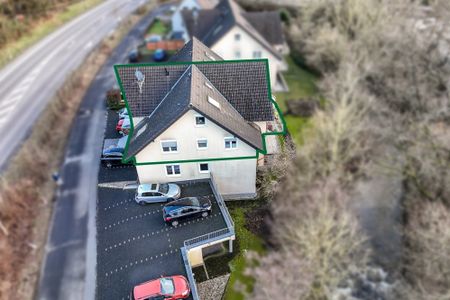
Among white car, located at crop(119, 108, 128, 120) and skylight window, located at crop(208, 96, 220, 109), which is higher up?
skylight window, located at crop(208, 96, 220, 109)

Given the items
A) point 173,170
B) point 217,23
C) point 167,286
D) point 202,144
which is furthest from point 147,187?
point 217,23

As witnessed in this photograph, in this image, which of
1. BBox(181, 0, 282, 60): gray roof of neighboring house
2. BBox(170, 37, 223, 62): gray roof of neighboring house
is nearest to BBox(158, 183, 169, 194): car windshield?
BBox(170, 37, 223, 62): gray roof of neighboring house

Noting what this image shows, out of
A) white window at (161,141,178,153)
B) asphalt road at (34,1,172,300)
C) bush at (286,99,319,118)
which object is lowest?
asphalt road at (34,1,172,300)

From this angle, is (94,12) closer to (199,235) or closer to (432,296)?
(199,235)

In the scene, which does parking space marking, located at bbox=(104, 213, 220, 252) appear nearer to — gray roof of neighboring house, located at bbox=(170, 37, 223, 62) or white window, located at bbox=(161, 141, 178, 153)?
white window, located at bbox=(161, 141, 178, 153)

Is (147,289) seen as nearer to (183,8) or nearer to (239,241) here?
(239,241)

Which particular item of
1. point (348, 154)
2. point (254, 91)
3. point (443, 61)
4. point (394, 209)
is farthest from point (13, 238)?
point (443, 61)
